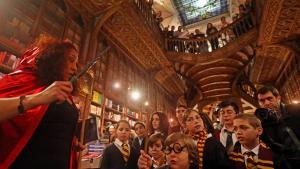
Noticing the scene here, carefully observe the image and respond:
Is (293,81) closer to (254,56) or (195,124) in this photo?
(254,56)

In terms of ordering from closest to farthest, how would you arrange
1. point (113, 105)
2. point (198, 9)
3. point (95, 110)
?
point (95, 110) < point (113, 105) < point (198, 9)

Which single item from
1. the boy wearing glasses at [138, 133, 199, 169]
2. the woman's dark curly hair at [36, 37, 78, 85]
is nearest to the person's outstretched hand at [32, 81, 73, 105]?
the woman's dark curly hair at [36, 37, 78, 85]

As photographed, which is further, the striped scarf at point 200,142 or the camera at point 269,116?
the striped scarf at point 200,142

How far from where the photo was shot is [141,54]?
19.9ft

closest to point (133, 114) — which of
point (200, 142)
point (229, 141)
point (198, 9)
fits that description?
point (229, 141)

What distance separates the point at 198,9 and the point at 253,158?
1129 cm

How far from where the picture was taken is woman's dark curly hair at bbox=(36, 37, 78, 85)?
106 cm

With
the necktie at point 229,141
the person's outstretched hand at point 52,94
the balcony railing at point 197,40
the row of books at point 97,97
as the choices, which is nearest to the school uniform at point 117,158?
the necktie at point 229,141

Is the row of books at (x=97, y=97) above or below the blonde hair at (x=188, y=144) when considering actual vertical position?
above

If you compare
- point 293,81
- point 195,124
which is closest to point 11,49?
point 195,124

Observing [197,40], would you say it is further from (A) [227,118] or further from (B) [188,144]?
(B) [188,144]

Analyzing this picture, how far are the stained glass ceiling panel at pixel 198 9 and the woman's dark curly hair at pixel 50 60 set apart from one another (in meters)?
11.1

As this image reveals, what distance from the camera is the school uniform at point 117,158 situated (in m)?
2.36

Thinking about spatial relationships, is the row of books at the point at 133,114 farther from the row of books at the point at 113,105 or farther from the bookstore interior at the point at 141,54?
the row of books at the point at 113,105
